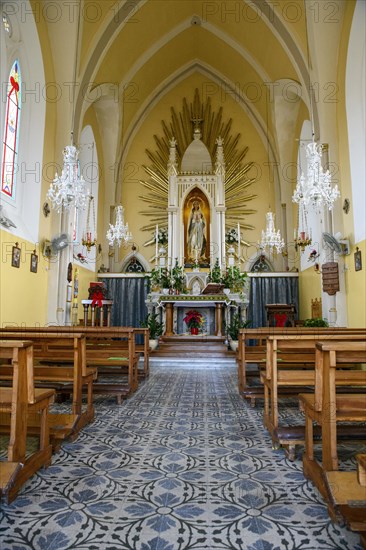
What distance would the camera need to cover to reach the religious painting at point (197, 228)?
13.7 m

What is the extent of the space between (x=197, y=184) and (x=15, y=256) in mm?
7877

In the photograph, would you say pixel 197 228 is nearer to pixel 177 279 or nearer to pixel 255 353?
pixel 177 279

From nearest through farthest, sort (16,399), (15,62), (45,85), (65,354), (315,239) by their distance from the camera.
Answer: (16,399)
(65,354)
(15,62)
(45,85)
(315,239)

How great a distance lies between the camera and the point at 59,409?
4555 mm

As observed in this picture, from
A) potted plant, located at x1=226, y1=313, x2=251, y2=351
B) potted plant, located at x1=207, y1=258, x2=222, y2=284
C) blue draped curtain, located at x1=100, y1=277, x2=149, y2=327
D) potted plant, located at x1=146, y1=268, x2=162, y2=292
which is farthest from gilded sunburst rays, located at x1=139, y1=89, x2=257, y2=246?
potted plant, located at x1=226, y1=313, x2=251, y2=351

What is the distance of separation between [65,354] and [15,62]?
7.50 metres

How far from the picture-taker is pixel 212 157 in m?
15.2

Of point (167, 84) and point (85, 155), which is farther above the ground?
point (167, 84)

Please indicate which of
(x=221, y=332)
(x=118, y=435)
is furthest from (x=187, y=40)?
(x=118, y=435)

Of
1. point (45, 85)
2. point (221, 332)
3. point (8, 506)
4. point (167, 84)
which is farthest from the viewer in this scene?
Result: point (167, 84)

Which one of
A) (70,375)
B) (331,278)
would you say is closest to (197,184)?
(331,278)

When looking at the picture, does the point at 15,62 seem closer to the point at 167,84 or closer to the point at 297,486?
the point at 167,84

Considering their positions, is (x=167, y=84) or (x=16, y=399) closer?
(x=16, y=399)

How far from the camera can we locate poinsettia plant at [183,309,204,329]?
457 inches
